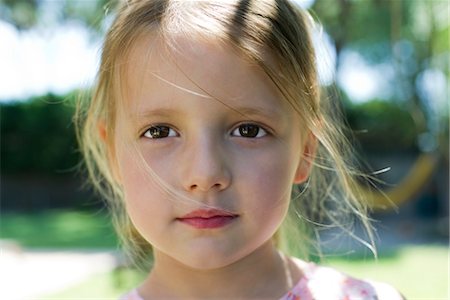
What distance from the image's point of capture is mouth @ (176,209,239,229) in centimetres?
117

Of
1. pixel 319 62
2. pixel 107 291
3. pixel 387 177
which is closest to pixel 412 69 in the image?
pixel 387 177

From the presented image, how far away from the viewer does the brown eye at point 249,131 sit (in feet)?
4.00

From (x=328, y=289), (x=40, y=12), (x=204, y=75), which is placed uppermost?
(x=40, y=12)

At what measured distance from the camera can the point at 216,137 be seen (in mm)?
1188

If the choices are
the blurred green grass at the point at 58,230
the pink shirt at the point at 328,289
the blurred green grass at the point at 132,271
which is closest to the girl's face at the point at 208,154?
the pink shirt at the point at 328,289

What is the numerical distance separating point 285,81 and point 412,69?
12.0 metres

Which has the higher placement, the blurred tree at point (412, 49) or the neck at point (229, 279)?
the blurred tree at point (412, 49)

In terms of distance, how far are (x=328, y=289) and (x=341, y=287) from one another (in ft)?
0.11

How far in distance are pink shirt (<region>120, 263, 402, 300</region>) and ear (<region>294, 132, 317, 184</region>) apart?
0.23 meters

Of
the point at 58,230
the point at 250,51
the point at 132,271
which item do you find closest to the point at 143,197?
the point at 250,51

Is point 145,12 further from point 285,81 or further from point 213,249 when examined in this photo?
point 213,249

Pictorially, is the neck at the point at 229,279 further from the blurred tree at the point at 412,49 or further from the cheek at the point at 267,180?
the blurred tree at the point at 412,49

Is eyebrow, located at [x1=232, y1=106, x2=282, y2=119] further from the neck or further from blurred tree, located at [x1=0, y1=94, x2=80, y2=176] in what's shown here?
blurred tree, located at [x1=0, y1=94, x2=80, y2=176]

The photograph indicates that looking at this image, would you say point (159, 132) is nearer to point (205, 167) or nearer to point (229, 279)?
point (205, 167)
